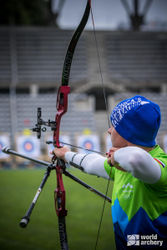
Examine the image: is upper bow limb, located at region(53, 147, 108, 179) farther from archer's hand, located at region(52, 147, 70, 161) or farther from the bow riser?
the bow riser

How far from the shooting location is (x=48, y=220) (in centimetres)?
342

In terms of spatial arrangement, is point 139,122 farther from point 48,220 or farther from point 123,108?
point 48,220

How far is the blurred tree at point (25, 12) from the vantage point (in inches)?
731

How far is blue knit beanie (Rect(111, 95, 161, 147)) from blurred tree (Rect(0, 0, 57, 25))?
56.9 feet

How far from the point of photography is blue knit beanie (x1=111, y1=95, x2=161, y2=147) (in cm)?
105

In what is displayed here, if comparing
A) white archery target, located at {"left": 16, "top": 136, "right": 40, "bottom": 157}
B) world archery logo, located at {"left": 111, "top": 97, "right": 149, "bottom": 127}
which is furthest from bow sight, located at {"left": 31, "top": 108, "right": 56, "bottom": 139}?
white archery target, located at {"left": 16, "top": 136, "right": 40, "bottom": 157}

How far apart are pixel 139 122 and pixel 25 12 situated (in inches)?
836

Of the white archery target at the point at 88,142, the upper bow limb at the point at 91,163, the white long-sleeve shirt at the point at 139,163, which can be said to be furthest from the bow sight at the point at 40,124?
the white archery target at the point at 88,142

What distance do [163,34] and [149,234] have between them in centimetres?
1653

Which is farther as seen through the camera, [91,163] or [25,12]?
[25,12]

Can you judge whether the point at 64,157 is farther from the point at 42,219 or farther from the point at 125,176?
the point at 42,219

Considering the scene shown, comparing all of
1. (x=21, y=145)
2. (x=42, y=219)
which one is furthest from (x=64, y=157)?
(x=21, y=145)

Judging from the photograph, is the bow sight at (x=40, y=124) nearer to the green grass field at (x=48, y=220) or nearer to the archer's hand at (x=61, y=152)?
the archer's hand at (x=61, y=152)

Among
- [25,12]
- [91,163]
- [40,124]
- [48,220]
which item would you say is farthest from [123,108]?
[25,12]
